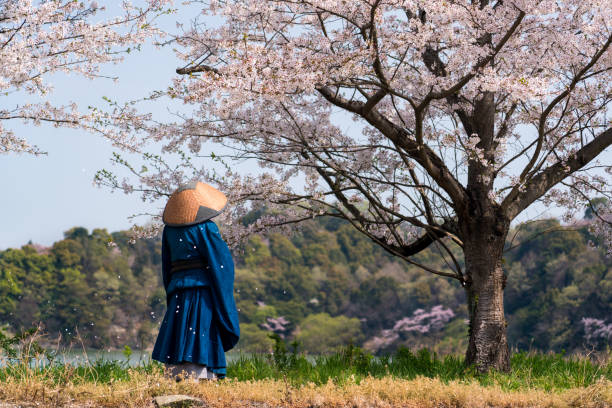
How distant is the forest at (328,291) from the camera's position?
111 feet

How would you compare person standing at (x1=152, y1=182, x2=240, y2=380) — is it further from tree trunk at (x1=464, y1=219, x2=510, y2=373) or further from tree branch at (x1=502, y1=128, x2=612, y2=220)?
tree branch at (x1=502, y1=128, x2=612, y2=220)

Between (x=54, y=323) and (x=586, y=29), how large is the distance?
3737 cm

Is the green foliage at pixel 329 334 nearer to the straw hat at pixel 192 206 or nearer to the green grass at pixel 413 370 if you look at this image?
the green grass at pixel 413 370

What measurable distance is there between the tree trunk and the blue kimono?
3.53 meters

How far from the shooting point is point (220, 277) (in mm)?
5508

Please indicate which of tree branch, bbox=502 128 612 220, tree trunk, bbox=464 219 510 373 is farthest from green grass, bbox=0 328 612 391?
tree branch, bbox=502 128 612 220

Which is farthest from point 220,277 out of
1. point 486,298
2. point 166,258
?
point 486,298

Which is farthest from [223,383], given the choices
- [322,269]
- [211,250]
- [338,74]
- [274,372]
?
[322,269]

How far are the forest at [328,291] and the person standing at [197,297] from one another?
28.4 m

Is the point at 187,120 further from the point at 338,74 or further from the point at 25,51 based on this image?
the point at 338,74

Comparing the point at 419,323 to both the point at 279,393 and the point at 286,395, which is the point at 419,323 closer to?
the point at 279,393

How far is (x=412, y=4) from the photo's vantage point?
6.20 metres

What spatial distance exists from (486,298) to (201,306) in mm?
3998

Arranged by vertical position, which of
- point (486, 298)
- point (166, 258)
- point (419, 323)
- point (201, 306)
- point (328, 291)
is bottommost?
point (419, 323)
